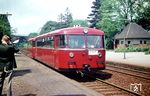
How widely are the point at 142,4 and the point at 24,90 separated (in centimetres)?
7461

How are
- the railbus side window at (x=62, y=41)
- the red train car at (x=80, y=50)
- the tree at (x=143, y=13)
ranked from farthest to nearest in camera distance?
the tree at (x=143, y=13)
the railbus side window at (x=62, y=41)
the red train car at (x=80, y=50)

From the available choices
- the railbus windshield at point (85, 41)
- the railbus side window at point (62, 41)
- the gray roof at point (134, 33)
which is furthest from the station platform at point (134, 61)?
the gray roof at point (134, 33)

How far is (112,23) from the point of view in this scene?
77250mm

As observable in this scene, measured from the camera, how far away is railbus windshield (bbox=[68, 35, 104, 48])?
15945 millimetres

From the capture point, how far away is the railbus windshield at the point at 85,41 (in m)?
15.9

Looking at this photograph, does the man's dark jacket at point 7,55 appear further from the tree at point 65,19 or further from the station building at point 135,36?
the tree at point 65,19

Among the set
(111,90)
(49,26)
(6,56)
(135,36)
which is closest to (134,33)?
(135,36)

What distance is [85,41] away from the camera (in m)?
16.1

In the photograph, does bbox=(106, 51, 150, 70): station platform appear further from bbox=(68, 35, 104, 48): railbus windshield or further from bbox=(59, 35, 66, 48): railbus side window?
bbox=(59, 35, 66, 48): railbus side window

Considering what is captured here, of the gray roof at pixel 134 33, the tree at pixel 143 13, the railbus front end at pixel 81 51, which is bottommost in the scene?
the railbus front end at pixel 81 51

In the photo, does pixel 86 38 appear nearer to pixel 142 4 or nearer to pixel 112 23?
pixel 112 23

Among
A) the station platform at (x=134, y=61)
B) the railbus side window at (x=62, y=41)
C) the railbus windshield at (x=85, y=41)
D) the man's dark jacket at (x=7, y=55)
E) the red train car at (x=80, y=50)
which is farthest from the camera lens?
the station platform at (x=134, y=61)

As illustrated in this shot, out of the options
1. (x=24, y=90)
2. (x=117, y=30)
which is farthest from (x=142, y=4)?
(x=24, y=90)

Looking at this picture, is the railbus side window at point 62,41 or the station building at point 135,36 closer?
the railbus side window at point 62,41
